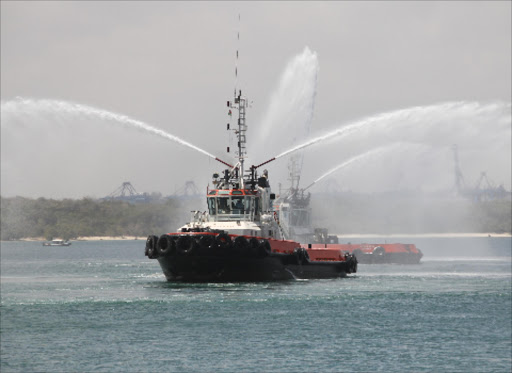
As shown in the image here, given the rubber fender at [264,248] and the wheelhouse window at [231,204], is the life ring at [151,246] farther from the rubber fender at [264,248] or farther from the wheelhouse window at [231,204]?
the rubber fender at [264,248]

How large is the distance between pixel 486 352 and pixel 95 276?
50392 mm

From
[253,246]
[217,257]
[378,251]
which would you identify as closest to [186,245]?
[217,257]

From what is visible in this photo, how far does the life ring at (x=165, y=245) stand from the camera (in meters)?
63.7

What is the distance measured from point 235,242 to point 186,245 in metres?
3.35

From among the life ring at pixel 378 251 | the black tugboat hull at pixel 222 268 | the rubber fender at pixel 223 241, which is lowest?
the black tugboat hull at pixel 222 268

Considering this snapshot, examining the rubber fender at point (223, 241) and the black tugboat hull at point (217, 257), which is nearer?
the rubber fender at point (223, 241)

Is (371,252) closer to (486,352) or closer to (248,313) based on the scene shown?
(248,313)

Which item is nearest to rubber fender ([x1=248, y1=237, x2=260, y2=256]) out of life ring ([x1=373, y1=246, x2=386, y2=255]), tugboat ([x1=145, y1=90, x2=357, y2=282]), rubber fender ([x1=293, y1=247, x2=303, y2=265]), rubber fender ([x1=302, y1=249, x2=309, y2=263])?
tugboat ([x1=145, y1=90, x2=357, y2=282])

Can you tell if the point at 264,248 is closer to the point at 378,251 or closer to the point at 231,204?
the point at 231,204

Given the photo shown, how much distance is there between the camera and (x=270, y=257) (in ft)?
218

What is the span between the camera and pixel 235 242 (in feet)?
208

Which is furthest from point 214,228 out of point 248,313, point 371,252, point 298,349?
point 371,252

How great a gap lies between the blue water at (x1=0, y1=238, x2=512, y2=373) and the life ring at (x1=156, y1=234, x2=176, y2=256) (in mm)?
2616

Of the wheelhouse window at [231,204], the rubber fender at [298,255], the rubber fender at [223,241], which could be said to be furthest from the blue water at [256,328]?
the wheelhouse window at [231,204]
